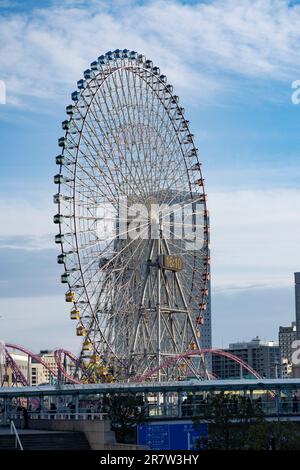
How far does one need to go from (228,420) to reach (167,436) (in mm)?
5615

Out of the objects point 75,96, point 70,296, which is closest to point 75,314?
point 70,296

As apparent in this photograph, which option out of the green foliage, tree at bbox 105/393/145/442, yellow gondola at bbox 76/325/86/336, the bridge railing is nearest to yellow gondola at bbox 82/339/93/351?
yellow gondola at bbox 76/325/86/336

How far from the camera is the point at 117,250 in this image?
75.6 m

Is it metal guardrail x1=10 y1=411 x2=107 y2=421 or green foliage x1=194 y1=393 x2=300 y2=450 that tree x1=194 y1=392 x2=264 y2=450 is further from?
metal guardrail x1=10 y1=411 x2=107 y2=421

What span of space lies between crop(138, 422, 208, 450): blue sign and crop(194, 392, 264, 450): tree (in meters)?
0.67

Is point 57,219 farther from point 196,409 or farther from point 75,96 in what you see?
point 196,409

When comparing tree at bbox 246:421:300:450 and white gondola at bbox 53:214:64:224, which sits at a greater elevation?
white gondola at bbox 53:214:64:224

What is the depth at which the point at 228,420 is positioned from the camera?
1826 inches

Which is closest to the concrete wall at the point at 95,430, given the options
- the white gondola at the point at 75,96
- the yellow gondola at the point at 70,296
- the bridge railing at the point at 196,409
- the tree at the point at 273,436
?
the tree at the point at 273,436

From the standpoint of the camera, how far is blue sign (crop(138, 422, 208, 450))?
41.5 m

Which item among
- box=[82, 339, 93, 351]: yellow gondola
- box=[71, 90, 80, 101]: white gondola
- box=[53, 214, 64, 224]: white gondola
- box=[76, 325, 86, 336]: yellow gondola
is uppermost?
box=[71, 90, 80, 101]: white gondola
